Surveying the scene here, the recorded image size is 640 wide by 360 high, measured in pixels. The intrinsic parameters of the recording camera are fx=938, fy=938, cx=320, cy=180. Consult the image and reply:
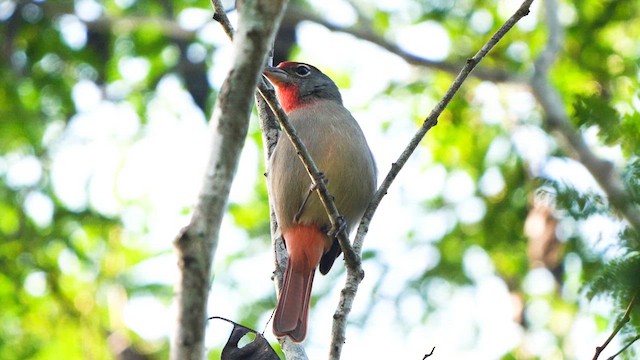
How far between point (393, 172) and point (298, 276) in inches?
46.7

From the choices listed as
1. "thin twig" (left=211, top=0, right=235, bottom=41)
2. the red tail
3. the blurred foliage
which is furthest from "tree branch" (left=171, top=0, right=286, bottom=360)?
the blurred foliage

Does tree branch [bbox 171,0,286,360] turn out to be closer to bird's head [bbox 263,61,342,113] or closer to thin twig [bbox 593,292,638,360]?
thin twig [bbox 593,292,638,360]

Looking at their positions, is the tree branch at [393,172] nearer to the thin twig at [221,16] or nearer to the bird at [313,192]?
the bird at [313,192]

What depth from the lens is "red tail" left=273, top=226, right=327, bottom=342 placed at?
4.93m

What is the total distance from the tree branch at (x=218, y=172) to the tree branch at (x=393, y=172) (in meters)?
1.28

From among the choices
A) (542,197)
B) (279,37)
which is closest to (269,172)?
(542,197)

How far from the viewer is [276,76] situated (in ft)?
21.0

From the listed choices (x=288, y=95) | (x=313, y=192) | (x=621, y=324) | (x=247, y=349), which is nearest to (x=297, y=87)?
(x=288, y=95)

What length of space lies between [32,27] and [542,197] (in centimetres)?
892

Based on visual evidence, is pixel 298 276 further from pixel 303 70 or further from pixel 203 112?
pixel 203 112

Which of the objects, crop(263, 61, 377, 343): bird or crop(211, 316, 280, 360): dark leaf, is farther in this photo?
crop(263, 61, 377, 343): bird

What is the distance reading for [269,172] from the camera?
521 centimetres

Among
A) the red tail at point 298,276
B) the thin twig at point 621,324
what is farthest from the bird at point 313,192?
the thin twig at point 621,324

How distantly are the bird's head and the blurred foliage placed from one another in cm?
278
